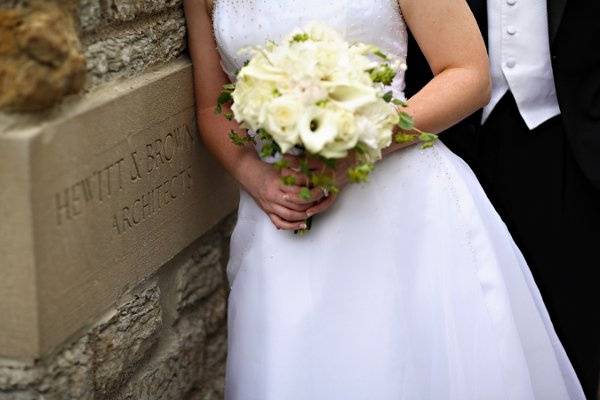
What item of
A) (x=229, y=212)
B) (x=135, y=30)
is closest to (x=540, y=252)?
(x=229, y=212)

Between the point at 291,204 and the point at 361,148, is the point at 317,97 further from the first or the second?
the point at 291,204

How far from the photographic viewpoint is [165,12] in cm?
247

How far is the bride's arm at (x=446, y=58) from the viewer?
2309mm

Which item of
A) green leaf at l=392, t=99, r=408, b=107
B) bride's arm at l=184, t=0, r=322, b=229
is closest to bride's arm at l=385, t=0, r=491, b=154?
green leaf at l=392, t=99, r=408, b=107

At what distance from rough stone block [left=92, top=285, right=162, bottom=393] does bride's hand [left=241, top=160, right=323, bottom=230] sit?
0.37 metres

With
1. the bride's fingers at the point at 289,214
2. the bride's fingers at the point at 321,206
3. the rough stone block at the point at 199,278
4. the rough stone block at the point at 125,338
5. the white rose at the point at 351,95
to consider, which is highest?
the white rose at the point at 351,95

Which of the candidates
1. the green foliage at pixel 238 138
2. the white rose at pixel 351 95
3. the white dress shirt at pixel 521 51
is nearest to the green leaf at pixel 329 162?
the white rose at pixel 351 95

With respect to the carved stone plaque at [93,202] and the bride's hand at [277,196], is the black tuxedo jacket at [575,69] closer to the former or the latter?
the bride's hand at [277,196]

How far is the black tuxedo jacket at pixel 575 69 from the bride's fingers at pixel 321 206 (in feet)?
2.03

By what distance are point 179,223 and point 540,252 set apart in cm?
111

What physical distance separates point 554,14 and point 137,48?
114cm

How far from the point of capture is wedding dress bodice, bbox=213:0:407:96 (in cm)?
230

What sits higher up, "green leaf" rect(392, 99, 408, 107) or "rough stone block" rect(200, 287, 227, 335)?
"green leaf" rect(392, 99, 408, 107)

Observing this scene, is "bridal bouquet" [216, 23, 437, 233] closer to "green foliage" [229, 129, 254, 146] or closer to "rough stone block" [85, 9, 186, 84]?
"green foliage" [229, 129, 254, 146]
